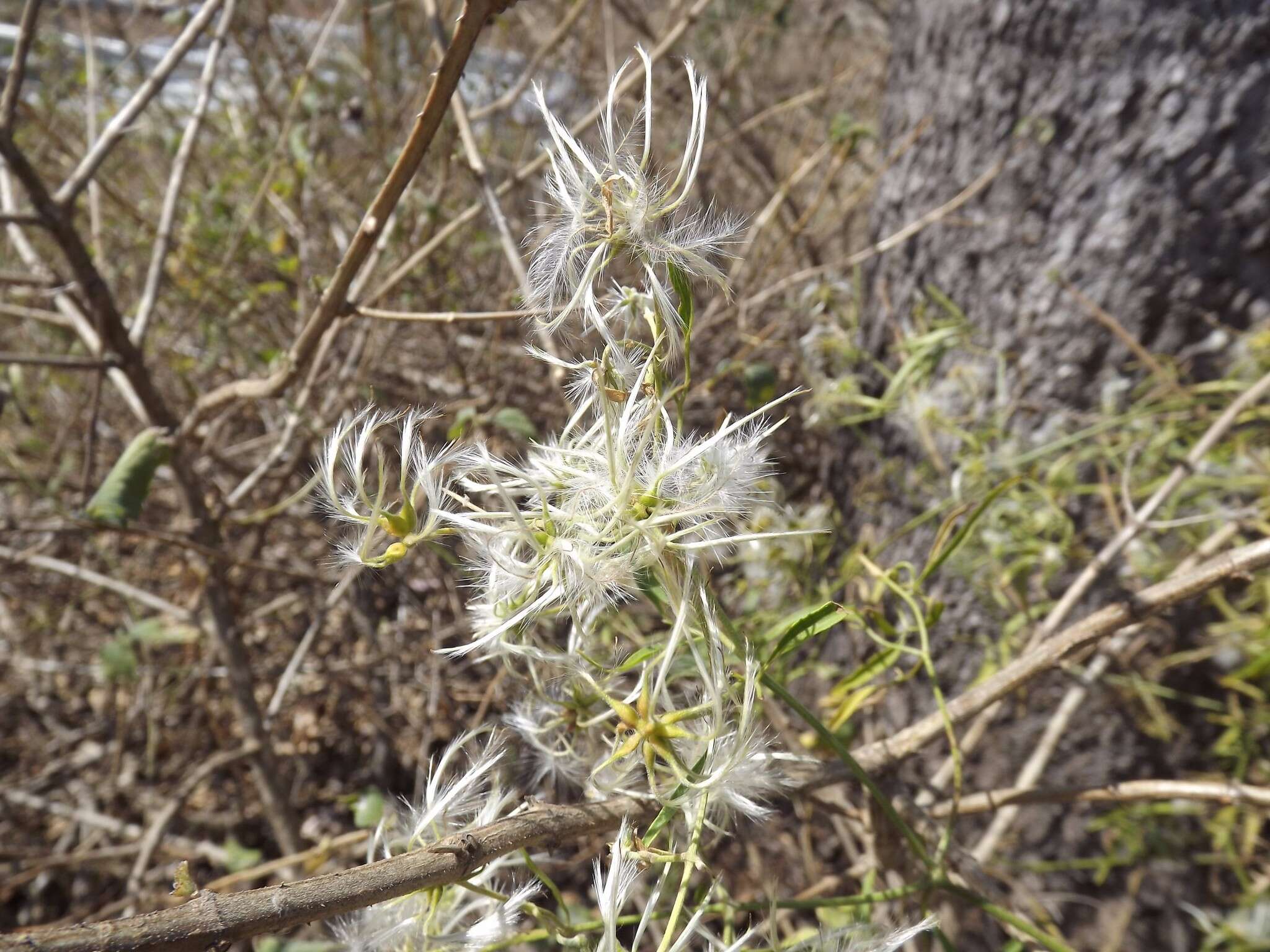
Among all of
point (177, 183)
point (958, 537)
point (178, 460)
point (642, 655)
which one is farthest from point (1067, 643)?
point (177, 183)

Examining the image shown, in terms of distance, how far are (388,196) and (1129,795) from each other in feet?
2.56

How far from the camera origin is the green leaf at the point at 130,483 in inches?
29.5

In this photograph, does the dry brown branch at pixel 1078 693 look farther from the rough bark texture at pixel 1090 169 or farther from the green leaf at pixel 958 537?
the green leaf at pixel 958 537

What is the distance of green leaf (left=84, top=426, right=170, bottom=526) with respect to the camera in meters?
0.75

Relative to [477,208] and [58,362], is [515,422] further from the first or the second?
[58,362]

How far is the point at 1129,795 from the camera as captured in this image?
2.23 ft

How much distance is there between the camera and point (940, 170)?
4.81 feet

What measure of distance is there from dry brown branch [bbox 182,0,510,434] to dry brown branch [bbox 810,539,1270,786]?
21.5 inches

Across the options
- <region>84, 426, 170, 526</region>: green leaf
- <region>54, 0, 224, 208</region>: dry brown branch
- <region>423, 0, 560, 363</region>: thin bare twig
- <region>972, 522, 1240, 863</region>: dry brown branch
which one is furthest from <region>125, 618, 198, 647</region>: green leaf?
<region>972, 522, 1240, 863</region>: dry brown branch

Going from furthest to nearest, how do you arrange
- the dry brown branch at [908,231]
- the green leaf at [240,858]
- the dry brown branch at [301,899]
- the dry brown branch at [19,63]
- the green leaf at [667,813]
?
the dry brown branch at [908,231], the green leaf at [240,858], the dry brown branch at [19,63], the green leaf at [667,813], the dry brown branch at [301,899]

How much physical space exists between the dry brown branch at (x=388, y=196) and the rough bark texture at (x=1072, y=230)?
1.05 m

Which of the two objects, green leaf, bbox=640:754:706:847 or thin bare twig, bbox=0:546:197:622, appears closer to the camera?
green leaf, bbox=640:754:706:847

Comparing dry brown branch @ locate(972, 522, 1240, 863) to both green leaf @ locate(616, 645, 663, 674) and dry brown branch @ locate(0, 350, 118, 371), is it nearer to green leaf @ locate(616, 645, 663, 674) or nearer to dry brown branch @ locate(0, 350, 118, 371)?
green leaf @ locate(616, 645, 663, 674)

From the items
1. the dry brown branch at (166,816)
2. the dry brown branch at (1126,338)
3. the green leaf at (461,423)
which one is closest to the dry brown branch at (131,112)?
the green leaf at (461,423)
